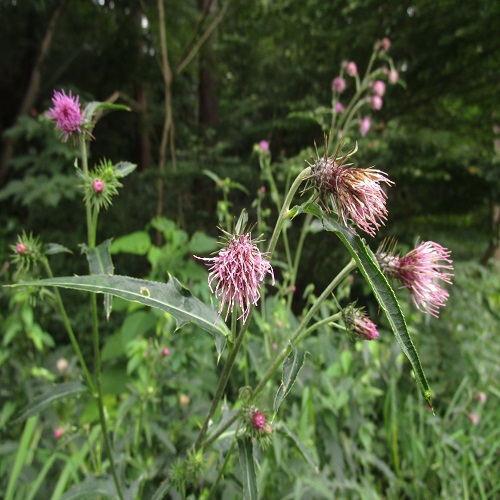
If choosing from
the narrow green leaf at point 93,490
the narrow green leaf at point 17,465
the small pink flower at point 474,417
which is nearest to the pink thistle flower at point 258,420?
the narrow green leaf at point 93,490

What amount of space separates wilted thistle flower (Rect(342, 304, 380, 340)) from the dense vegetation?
259mm

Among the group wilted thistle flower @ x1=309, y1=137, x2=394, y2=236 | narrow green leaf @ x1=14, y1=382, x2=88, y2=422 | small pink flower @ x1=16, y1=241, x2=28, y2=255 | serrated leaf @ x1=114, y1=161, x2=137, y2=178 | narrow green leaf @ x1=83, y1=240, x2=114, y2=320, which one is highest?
wilted thistle flower @ x1=309, y1=137, x2=394, y2=236

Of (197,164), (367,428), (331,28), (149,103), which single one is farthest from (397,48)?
(367,428)

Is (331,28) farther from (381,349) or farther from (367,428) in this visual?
(367,428)

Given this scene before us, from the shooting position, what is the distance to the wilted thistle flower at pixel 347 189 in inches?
25.8

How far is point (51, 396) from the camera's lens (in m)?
1.01

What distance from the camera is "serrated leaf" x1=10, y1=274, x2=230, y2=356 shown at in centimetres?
64

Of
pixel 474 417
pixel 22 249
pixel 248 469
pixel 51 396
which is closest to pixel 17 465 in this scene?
A: pixel 51 396

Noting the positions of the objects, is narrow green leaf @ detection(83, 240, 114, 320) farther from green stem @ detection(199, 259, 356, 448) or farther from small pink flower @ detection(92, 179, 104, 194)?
green stem @ detection(199, 259, 356, 448)

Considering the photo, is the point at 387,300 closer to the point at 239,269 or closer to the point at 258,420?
the point at 239,269

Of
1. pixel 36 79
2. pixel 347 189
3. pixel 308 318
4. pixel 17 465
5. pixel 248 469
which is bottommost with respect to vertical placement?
pixel 17 465

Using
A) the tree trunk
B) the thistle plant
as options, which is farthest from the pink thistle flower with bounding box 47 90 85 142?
the tree trunk

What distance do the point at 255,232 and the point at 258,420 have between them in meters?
1.73

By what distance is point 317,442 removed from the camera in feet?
6.20
